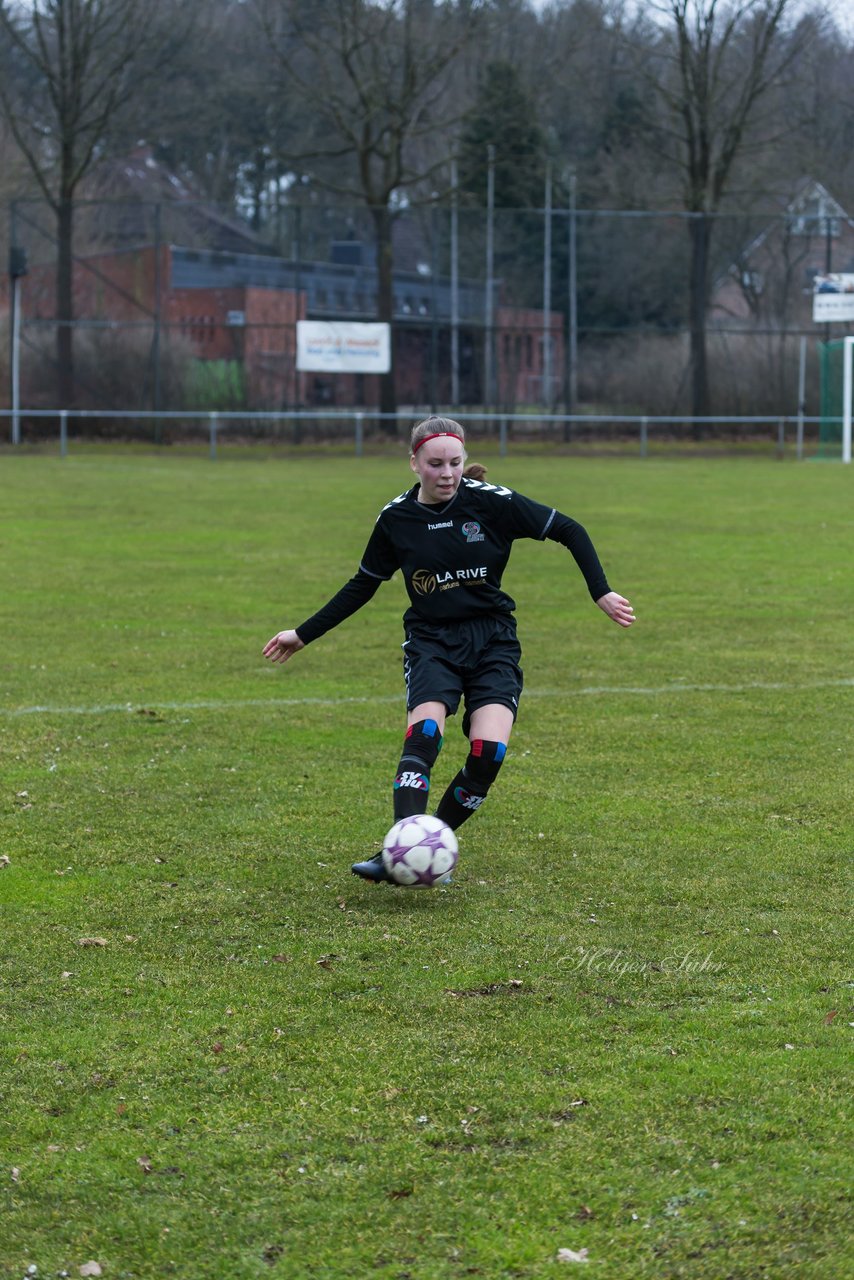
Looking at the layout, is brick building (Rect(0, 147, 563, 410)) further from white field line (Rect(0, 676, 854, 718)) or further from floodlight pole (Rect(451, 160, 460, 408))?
white field line (Rect(0, 676, 854, 718))

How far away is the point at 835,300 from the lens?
36.1m

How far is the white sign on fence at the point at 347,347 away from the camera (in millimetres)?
35812

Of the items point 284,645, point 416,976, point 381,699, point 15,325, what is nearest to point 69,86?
point 15,325

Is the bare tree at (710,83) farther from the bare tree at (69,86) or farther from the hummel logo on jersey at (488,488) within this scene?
the hummel logo on jersey at (488,488)

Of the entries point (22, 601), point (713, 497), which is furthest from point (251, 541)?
point (713, 497)

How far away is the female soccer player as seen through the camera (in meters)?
5.65

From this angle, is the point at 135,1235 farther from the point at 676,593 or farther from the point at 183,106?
the point at 183,106

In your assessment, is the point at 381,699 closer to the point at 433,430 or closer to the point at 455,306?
the point at 433,430

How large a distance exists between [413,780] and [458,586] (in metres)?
0.80

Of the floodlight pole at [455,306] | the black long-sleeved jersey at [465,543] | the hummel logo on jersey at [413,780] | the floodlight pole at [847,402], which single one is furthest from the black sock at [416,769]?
the floodlight pole at [455,306]

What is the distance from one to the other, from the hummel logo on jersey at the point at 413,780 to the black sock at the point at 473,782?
203mm

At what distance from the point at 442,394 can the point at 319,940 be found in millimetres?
33007

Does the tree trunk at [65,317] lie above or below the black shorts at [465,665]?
above

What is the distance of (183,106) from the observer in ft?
189
